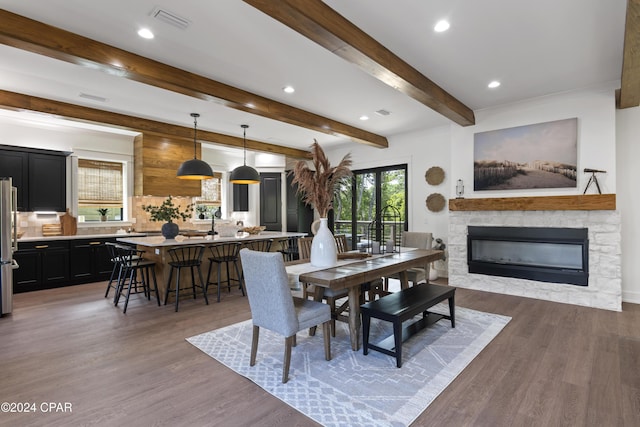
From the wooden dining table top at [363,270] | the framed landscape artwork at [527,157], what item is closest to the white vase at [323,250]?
A: the wooden dining table top at [363,270]

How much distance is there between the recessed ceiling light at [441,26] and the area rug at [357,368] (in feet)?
9.72

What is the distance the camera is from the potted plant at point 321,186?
3184mm

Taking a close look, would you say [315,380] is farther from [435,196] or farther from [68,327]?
[435,196]

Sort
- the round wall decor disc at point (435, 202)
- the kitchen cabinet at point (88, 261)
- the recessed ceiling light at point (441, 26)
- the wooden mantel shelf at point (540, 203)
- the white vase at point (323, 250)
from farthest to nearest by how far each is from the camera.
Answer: the round wall decor disc at point (435, 202), the kitchen cabinet at point (88, 261), the wooden mantel shelf at point (540, 203), the white vase at point (323, 250), the recessed ceiling light at point (441, 26)

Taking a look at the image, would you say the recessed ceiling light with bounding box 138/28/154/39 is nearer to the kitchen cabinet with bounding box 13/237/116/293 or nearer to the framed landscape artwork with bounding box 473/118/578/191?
the kitchen cabinet with bounding box 13/237/116/293

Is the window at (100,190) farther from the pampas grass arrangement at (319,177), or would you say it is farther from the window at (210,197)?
the pampas grass arrangement at (319,177)

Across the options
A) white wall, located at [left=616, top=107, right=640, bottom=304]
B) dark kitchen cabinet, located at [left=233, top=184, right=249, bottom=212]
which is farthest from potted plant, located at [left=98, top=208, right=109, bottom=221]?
white wall, located at [left=616, top=107, right=640, bottom=304]

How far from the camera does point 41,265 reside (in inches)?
218

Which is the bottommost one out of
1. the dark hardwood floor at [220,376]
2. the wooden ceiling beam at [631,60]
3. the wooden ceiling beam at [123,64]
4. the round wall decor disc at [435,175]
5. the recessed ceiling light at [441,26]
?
the dark hardwood floor at [220,376]

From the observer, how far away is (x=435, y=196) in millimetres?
6434

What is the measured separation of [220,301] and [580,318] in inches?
186

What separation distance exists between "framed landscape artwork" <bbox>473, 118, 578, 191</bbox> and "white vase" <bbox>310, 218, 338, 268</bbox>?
3.37 meters

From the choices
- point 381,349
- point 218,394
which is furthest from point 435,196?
point 218,394

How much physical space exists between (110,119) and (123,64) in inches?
93.4
